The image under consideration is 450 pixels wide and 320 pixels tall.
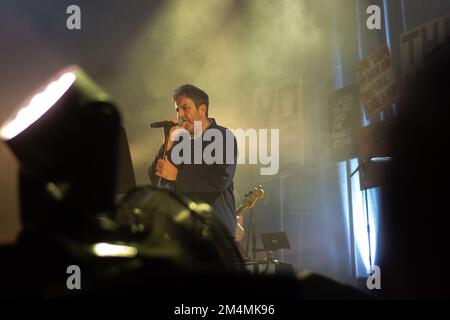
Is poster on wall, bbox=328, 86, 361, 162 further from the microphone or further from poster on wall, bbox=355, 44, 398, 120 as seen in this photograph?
the microphone

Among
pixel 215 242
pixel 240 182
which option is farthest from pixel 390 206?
pixel 215 242

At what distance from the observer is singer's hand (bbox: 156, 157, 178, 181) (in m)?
2.55

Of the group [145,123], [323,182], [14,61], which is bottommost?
[323,182]

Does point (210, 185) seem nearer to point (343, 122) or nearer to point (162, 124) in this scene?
point (162, 124)

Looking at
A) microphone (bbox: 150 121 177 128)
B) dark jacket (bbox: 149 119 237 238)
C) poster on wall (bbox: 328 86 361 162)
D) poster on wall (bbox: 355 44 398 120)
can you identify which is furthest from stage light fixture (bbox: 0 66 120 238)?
poster on wall (bbox: 328 86 361 162)

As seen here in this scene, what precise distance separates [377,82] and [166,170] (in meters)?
2.03

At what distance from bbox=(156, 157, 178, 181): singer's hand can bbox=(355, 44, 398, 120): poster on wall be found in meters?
1.87

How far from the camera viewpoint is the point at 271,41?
4.48 meters

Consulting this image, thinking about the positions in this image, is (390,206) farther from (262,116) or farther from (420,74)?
(262,116)

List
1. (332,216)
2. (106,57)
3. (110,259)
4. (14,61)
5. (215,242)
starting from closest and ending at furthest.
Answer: (110,259), (215,242), (14,61), (106,57), (332,216)

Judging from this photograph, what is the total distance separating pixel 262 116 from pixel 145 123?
4.29 ft

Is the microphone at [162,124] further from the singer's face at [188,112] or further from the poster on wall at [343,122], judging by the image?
the poster on wall at [343,122]

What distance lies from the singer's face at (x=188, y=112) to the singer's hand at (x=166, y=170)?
39 centimetres

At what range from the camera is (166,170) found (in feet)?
8.41
